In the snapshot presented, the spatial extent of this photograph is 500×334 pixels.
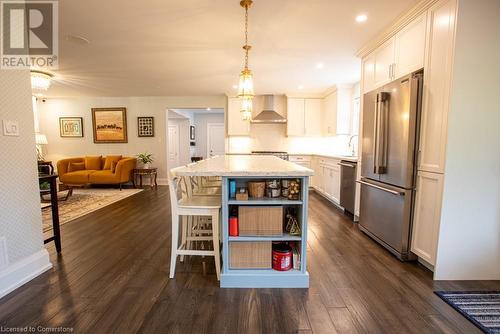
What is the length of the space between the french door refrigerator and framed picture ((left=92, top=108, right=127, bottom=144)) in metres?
6.07

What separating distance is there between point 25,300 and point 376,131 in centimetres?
343

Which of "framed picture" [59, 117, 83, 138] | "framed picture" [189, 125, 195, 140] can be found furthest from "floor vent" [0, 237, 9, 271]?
"framed picture" [189, 125, 195, 140]

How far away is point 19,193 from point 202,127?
7.27 m

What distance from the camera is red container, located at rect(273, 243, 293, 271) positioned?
1.88m

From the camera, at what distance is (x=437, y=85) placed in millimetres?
1983

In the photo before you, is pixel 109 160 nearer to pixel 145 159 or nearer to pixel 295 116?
pixel 145 159

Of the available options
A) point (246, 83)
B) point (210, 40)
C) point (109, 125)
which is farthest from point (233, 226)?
point (109, 125)

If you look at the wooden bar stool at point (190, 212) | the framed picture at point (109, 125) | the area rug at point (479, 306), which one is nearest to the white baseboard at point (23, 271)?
the wooden bar stool at point (190, 212)

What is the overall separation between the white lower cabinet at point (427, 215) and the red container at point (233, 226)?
5.50ft

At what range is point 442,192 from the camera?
1.92 metres

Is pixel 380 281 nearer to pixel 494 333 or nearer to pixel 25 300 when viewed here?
pixel 494 333

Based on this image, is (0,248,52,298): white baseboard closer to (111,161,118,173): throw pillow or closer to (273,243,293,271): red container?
(273,243,293,271): red container

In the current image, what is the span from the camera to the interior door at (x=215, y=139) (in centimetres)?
898

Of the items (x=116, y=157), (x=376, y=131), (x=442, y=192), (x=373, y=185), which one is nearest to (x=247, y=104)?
(x=376, y=131)
